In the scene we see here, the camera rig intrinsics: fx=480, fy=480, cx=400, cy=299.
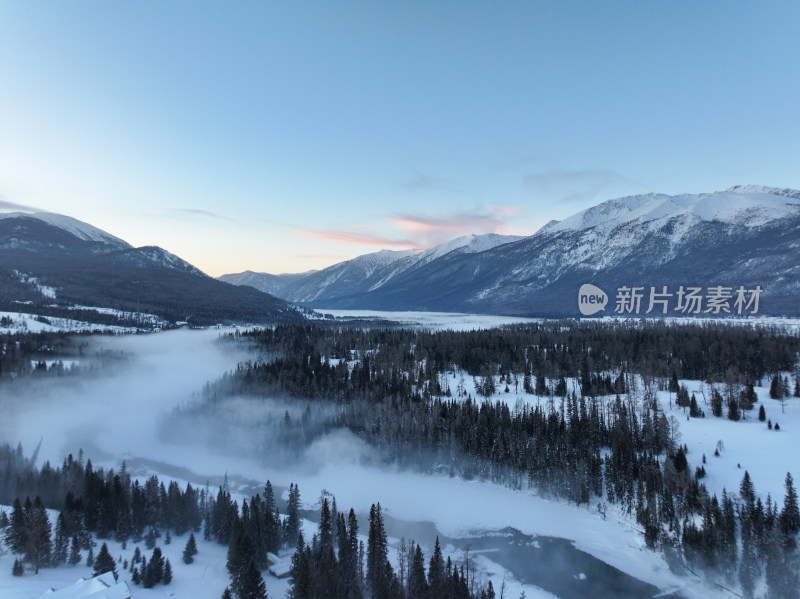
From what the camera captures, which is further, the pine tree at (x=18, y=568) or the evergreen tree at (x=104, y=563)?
the evergreen tree at (x=104, y=563)

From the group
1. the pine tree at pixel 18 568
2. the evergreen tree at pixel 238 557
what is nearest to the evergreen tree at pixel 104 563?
the pine tree at pixel 18 568

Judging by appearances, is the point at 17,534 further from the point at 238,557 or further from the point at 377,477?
the point at 377,477

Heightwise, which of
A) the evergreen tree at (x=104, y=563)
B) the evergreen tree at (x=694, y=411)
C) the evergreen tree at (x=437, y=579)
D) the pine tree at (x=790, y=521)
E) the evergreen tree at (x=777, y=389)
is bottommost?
the evergreen tree at (x=104, y=563)

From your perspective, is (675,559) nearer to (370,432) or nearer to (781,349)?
(370,432)

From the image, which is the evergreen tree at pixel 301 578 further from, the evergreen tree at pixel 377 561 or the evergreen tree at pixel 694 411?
the evergreen tree at pixel 694 411

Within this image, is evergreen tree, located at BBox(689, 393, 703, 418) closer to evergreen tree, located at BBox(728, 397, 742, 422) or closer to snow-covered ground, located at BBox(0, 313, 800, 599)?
snow-covered ground, located at BBox(0, 313, 800, 599)

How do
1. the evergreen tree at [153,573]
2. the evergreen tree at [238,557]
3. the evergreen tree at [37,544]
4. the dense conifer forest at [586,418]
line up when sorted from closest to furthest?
the evergreen tree at [238,557] → the evergreen tree at [153,573] → the evergreen tree at [37,544] → the dense conifer forest at [586,418]

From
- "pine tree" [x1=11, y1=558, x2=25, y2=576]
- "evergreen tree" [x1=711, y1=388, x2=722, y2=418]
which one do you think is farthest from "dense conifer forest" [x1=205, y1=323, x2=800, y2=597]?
"pine tree" [x1=11, y1=558, x2=25, y2=576]

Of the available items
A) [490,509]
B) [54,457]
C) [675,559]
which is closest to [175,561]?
[490,509]

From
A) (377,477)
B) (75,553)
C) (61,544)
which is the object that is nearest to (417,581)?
(75,553)
